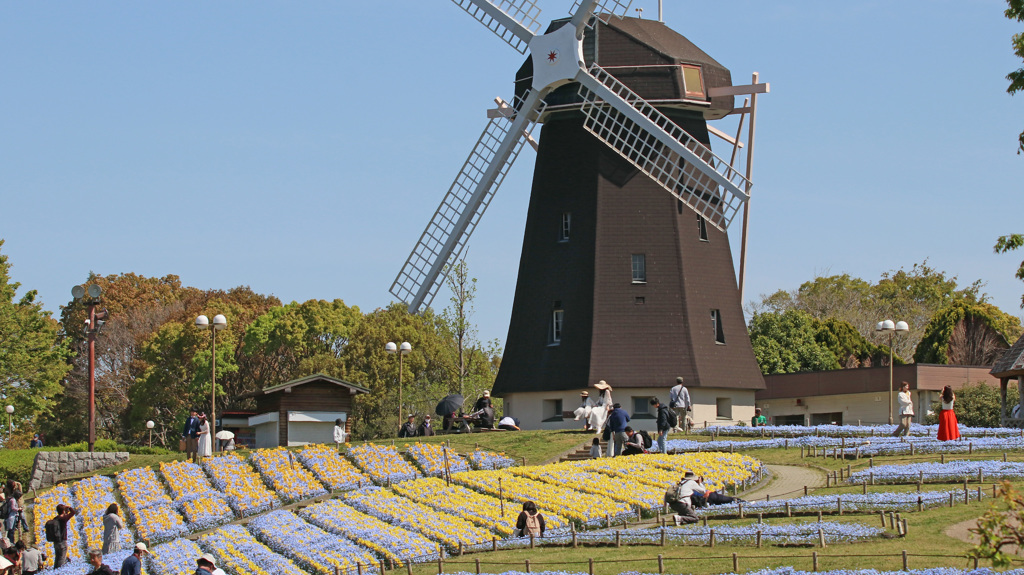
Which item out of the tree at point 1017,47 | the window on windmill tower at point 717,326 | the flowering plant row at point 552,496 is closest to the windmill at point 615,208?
the window on windmill tower at point 717,326

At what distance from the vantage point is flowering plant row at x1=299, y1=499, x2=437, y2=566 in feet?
79.7

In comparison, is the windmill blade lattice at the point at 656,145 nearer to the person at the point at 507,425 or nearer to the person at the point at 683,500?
the person at the point at 507,425

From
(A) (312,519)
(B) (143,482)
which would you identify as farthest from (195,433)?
(A) (312,519)

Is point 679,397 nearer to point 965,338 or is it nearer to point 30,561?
point 30,561

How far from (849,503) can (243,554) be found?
39.0 ft

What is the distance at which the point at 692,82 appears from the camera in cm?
4388

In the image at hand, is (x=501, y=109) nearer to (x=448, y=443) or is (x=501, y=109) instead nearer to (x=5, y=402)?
(x=448, y=443)

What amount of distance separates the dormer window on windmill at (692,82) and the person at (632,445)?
13.8 m

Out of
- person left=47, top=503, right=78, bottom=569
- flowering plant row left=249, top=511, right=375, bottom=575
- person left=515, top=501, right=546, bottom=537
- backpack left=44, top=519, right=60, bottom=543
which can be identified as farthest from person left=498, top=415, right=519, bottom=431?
backpack left=44, top=519, right=60, bottom=543

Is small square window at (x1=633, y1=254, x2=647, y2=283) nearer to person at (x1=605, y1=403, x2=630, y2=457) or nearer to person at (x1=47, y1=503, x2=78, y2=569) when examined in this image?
person at (x1=605, y1=403, x2=630, y2=457)

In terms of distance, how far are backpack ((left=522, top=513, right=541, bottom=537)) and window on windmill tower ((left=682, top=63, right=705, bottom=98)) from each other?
21.9 metres

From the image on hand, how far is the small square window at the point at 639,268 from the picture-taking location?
142 ft

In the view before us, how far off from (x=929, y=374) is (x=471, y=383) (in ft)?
102

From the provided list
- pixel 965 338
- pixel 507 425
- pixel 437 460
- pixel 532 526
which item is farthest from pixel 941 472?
pixel 965 338
